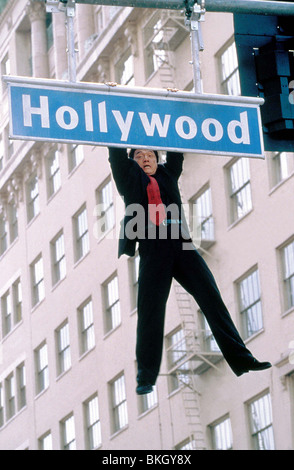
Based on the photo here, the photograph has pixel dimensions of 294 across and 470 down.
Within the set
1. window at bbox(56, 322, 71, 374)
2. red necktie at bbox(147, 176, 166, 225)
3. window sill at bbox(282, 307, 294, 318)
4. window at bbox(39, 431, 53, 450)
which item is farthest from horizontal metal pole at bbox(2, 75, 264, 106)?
window at bbox(39, 431, 53, 450)

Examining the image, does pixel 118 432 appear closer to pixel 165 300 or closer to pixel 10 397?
pixel 10 397

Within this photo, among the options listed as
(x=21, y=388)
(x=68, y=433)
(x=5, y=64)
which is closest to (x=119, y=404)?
(x=68, y=433)

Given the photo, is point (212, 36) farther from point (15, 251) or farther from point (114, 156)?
point (114, 156)

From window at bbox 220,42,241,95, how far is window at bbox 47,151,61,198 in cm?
1350

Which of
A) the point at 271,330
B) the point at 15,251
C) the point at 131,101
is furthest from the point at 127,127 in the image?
the point at 15,251

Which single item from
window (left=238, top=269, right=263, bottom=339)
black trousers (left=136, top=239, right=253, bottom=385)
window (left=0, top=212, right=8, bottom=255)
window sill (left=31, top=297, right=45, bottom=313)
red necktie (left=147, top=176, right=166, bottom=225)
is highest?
window (left=0, top=212, right=8, bottom=255)

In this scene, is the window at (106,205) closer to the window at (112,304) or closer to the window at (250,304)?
the window at (112,304)

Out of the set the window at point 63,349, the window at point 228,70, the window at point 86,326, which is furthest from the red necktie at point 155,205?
the window at point 63,349

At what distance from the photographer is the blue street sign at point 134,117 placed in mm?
10359

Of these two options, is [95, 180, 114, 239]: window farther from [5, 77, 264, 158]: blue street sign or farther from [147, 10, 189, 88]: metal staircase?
[5, 77, 264, 158]: blue street sign

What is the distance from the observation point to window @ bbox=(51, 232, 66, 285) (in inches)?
2018

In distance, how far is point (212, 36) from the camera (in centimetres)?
4094

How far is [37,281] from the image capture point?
177 ft

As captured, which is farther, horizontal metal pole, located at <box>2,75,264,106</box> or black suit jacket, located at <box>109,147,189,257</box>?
black suit jacket, located at <box>109,147,189,257</box>
